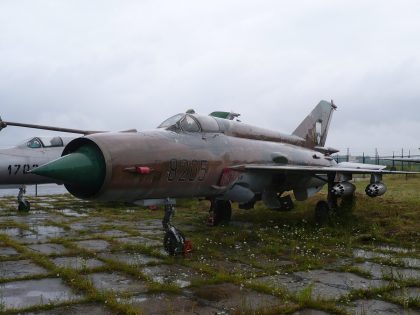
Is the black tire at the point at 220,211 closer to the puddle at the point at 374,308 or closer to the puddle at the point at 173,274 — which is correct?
the puddle at the point at 173,274

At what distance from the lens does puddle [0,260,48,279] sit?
255 inches

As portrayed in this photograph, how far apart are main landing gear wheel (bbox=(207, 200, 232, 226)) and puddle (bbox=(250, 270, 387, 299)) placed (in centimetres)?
554

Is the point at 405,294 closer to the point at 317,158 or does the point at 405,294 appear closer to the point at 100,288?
the point at 100,288

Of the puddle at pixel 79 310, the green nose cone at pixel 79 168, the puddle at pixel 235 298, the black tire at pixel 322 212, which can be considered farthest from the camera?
the black tire at pixel 322 212

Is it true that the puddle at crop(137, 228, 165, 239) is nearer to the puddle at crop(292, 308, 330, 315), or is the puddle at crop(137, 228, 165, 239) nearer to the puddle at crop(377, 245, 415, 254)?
the puddle at crop(377, 245, 415, 254)

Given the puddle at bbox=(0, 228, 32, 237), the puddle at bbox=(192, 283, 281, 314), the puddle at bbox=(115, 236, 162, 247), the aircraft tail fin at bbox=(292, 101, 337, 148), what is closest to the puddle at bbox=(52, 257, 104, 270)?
the puddle at bbox=(115, 236, 162, 247)

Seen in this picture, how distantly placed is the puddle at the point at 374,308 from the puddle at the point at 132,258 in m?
3.48

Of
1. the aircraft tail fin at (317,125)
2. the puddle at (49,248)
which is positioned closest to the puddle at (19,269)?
the puddle at (49,248)

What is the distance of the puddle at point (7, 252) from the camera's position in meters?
7.99

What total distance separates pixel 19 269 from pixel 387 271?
5.61 meters

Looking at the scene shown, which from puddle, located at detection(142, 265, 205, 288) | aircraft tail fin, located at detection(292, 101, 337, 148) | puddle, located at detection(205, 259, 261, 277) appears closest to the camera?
puddle, located at detection(142, 265, 205, 288)

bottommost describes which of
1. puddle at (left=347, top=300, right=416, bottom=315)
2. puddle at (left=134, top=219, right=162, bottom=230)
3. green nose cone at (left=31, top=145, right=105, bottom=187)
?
puddle at (left=134, top=219, right=162, bottom=230)

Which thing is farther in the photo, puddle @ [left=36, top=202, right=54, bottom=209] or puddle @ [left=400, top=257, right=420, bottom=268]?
puddle @ [left=36, top=202, right=54, bottom=209]

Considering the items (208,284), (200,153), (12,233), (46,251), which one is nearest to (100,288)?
(208,284)
